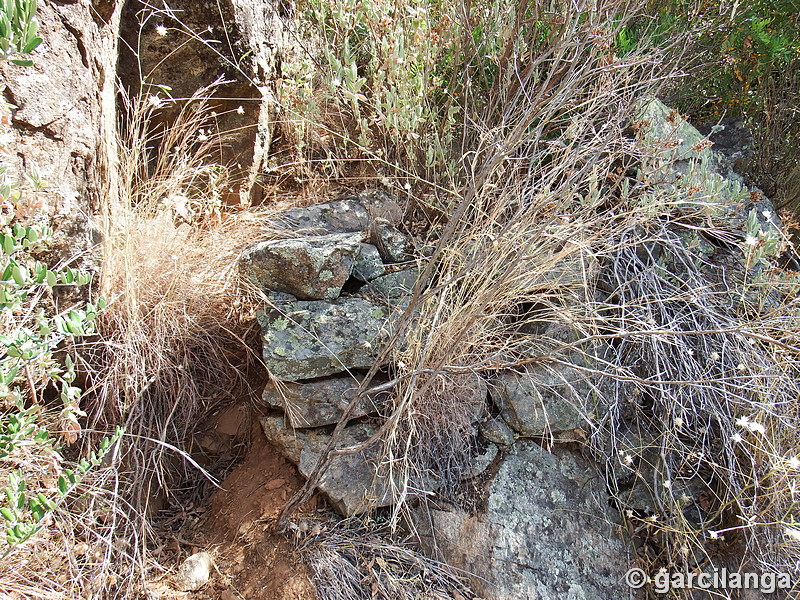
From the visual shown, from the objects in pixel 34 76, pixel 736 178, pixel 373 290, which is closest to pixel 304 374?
pixel 373 290

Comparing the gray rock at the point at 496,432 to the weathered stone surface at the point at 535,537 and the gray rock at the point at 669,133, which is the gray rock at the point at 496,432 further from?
the gray rock at the point at 669,133

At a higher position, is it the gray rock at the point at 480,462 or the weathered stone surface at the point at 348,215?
the weathered stone surface at the point at 348,215

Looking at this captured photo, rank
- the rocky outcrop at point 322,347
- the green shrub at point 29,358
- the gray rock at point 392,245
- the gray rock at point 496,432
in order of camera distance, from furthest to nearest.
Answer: the gray rock at point 392,245, the gray rock at point 496,432, the rocky outcrop at point 322,347, the green shrub at point 29,358

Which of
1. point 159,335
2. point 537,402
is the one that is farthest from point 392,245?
point 159,335

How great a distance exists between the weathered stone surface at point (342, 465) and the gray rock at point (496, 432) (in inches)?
17.7

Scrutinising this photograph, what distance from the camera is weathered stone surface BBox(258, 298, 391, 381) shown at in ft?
7.16

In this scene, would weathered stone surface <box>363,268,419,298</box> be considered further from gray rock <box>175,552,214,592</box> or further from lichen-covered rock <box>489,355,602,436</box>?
gray rock <box>175,552,214,592</box>

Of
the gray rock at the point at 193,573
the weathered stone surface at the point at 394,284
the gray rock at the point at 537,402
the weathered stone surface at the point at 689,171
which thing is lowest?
the gray rock at the point at 193,573

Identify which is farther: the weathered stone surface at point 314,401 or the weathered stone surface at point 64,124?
the weathered stone surface at point 314,401

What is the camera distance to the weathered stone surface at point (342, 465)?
215 centimetres

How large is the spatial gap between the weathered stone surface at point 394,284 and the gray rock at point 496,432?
2.06 ft

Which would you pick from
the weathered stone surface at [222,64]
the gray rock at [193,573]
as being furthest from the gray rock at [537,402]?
the weathered stone surface at [222,64]

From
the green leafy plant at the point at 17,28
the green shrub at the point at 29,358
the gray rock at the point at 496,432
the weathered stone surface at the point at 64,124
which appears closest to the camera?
the green leafy plant at the point at 17,28

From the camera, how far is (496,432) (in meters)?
2.32
